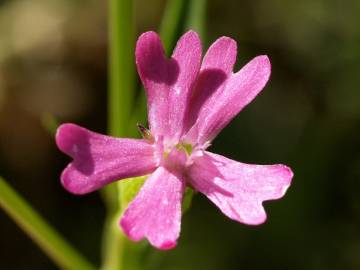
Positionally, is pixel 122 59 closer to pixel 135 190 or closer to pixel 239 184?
pixel 135 190

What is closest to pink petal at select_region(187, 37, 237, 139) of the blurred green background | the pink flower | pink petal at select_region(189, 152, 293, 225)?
the pink flower

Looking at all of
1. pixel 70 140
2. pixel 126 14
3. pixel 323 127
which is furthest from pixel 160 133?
pixel 323 127

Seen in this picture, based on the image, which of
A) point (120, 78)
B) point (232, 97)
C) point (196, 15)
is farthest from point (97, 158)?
point (196, 15)

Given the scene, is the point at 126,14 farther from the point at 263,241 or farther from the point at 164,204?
the point at 263,241

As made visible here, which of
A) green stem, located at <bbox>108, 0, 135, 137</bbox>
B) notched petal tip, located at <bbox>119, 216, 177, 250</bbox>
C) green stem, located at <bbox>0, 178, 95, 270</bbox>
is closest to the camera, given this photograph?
notched petal tip, located at <bbox>119, 216, 177, 250</bbox>

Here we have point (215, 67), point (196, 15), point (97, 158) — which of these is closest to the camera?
point (97, 158)

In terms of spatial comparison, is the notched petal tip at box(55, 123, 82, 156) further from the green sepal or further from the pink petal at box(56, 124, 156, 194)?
the green sepal

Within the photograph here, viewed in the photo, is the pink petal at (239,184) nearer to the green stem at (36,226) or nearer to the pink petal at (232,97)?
the pink petal at (232,97)

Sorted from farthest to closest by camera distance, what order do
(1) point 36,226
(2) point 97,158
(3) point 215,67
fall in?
(1) point 36,226
(3) point 215,67
(2) point 97,158
